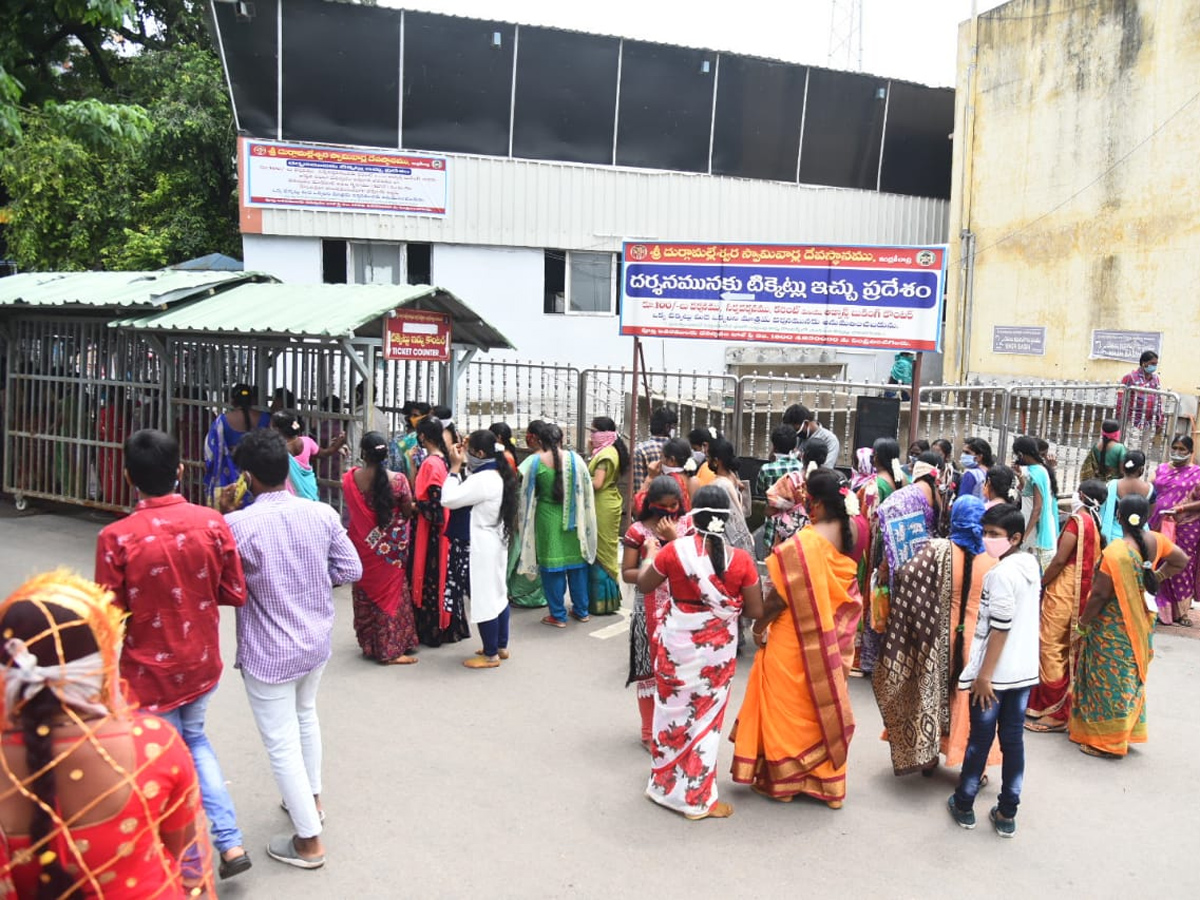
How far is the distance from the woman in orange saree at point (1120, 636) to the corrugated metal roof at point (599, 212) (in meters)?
10.6

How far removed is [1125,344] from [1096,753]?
12153 millimetres

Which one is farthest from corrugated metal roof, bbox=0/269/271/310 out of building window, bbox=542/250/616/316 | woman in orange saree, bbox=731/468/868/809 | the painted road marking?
building window, bbox=542/250/616/316

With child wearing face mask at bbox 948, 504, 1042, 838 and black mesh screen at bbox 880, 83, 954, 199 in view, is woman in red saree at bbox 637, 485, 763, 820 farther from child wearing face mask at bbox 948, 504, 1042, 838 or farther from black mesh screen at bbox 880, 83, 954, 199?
black mesh screen at bbox 880, 83, 954, 199

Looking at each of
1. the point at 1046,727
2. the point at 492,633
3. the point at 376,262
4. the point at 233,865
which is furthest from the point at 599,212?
the point at 233,865

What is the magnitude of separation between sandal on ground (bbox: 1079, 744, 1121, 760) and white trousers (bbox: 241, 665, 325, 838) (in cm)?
400

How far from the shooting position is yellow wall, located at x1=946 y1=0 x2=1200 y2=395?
14.6 meters

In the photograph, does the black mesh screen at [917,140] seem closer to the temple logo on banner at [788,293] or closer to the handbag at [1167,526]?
the temple logo on banner at [788,293]

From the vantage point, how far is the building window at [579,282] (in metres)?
17.2

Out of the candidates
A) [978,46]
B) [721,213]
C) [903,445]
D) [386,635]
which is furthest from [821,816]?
[978,46]

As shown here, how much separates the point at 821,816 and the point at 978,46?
56.2 feet

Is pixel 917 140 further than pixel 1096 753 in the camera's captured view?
Yes

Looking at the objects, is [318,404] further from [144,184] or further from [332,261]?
[144,184]

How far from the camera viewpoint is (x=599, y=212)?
17.1 m

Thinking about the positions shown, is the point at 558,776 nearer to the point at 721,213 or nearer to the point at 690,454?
the point at 690,454
